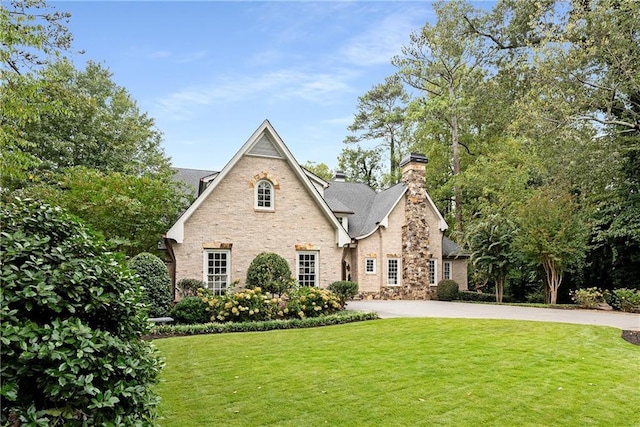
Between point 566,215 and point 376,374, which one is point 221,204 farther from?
point 566,215

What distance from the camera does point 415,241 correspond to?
2319 cm

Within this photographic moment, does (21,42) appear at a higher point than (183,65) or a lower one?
lower

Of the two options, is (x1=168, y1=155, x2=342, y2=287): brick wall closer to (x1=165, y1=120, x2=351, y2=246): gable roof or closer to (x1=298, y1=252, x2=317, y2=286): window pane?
(x1=165, y1=120, x2=351, y2=246): gable roof

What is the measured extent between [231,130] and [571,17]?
16.0m

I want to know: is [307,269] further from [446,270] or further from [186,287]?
[446,270]

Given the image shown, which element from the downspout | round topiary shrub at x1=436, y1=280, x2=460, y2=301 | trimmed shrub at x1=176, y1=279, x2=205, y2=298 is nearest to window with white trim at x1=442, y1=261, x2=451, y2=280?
round topiary shrub at x1=436, y1=280, x2=460, y2=301

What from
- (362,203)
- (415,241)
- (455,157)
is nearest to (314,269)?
(415,241)

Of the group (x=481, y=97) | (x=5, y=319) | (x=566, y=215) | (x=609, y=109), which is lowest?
(x=5, y=319)

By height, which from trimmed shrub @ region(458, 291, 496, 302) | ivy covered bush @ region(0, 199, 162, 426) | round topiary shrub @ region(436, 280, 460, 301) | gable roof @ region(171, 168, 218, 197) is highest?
gable roof @ region(171, 168, 218, 197)

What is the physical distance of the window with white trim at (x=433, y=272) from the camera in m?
24.2

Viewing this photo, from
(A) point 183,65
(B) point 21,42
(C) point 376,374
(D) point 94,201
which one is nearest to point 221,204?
(D) point 94,201

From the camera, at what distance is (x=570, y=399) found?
5723 millimetres

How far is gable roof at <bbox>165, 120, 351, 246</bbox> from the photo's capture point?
15891mm

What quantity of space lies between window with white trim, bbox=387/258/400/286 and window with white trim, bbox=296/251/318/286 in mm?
7056
